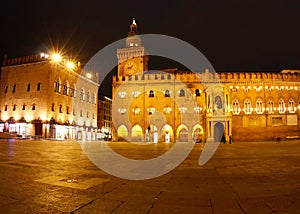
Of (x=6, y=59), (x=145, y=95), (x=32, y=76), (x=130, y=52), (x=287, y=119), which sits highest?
(x=130, y=52)

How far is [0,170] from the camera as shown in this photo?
5.43 m

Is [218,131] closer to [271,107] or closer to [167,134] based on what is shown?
[167,134]

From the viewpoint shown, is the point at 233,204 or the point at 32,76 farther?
the point at 32,76

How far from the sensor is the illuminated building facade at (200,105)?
40.7 metres

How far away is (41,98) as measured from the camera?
38531 millimetres

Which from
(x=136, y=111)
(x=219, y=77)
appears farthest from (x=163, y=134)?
(x=219, y=77)

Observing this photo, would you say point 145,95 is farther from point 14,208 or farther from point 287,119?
point 14,208

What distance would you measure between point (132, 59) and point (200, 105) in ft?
57.5

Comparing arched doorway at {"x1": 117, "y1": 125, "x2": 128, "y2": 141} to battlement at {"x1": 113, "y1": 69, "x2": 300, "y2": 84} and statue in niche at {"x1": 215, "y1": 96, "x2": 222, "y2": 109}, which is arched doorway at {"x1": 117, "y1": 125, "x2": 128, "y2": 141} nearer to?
battlement at {"x1": 113, "y1": 69, "x2": 300, "y2": 84}

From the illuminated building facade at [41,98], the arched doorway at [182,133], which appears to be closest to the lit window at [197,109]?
the arched doorway at [182,133]

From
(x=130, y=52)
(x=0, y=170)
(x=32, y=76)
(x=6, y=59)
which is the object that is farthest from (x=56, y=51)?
(x=0, y=170)

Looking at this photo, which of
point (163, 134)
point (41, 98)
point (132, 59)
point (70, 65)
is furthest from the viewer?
point (132, 59)

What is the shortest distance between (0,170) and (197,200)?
4472mm

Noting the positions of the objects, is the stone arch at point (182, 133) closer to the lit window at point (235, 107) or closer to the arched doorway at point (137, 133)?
the arched doorway at point (137, 133)
